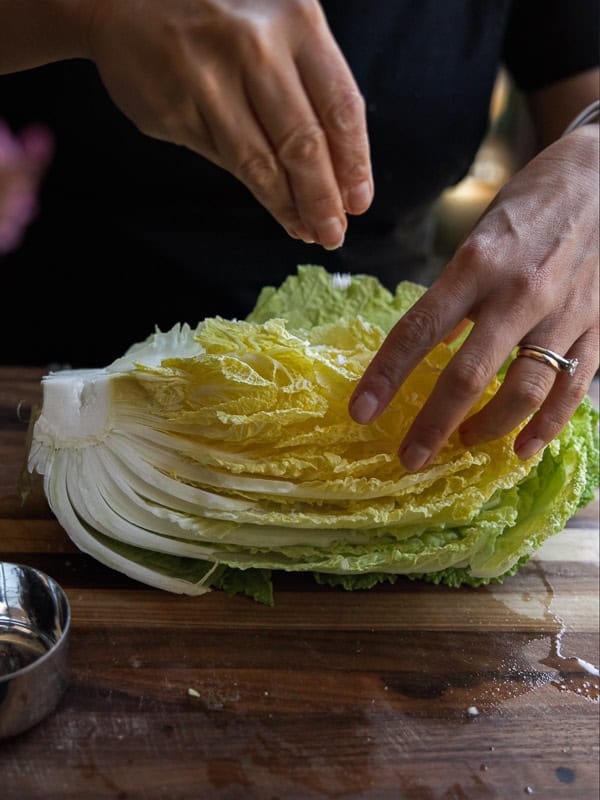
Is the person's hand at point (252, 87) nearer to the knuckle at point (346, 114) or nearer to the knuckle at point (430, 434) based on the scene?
the knuckle at point (346, 114)

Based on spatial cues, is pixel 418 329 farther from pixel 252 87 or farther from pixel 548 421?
pixel 252 87

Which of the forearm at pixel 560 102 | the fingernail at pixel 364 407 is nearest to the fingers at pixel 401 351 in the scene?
the fingernail at pixel 364 407

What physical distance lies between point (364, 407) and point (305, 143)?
440 millimetres

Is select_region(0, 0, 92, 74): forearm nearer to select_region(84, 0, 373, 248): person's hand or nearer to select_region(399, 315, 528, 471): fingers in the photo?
select_region(84, 0, 373, 248): person's hand

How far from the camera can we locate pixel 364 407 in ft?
4.89

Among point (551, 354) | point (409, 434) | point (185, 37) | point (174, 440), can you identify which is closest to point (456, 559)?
A: point (409, 434)

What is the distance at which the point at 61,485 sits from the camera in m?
1.66

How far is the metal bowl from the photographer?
4.14 ft

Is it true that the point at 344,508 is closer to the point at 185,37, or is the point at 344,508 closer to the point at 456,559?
the point at 456,559

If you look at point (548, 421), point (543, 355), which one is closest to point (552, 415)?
point (548, 421)

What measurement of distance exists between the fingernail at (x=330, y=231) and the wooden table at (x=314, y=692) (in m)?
0.65

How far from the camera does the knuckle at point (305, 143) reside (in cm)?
137

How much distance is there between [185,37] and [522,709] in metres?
1.21

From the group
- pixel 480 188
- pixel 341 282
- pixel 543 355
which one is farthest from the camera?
pixel 480 188
